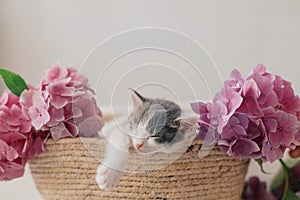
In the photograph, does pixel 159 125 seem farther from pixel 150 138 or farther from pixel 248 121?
pixel 248 121

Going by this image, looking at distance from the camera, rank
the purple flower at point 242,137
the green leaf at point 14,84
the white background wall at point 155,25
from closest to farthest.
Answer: the purple flower at point 242,137, the green leaf at point 14,84, the white background wall at point 155,25

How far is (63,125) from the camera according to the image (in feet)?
2.66

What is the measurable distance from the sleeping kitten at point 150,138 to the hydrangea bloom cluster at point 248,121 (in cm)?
3

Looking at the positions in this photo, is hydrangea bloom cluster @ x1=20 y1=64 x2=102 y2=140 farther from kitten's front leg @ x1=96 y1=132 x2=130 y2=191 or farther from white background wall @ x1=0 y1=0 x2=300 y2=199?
white background wall @ x1=0 y1=0 x2=300 y2=199

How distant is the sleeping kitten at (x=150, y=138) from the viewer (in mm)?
762

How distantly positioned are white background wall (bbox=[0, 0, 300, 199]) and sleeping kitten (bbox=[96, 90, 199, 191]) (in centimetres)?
52

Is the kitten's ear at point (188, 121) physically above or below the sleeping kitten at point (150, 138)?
above

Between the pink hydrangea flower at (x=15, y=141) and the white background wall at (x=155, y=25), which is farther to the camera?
the white background wall at (x=155, y=25)

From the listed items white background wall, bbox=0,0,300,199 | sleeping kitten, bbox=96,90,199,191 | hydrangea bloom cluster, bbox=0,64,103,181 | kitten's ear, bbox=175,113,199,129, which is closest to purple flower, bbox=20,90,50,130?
hydrangea bloom cluster, bbox=0,64,103,181

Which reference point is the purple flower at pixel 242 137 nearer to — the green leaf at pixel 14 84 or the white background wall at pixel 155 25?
the green leaf at pixel 14 84

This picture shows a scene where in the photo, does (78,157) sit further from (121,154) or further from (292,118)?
(292,118)

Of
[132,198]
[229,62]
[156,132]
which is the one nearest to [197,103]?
[156,132]

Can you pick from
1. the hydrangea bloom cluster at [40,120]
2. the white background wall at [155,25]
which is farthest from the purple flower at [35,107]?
the white background wall at [155,25]

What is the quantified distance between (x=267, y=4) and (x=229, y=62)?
172 millimetres
